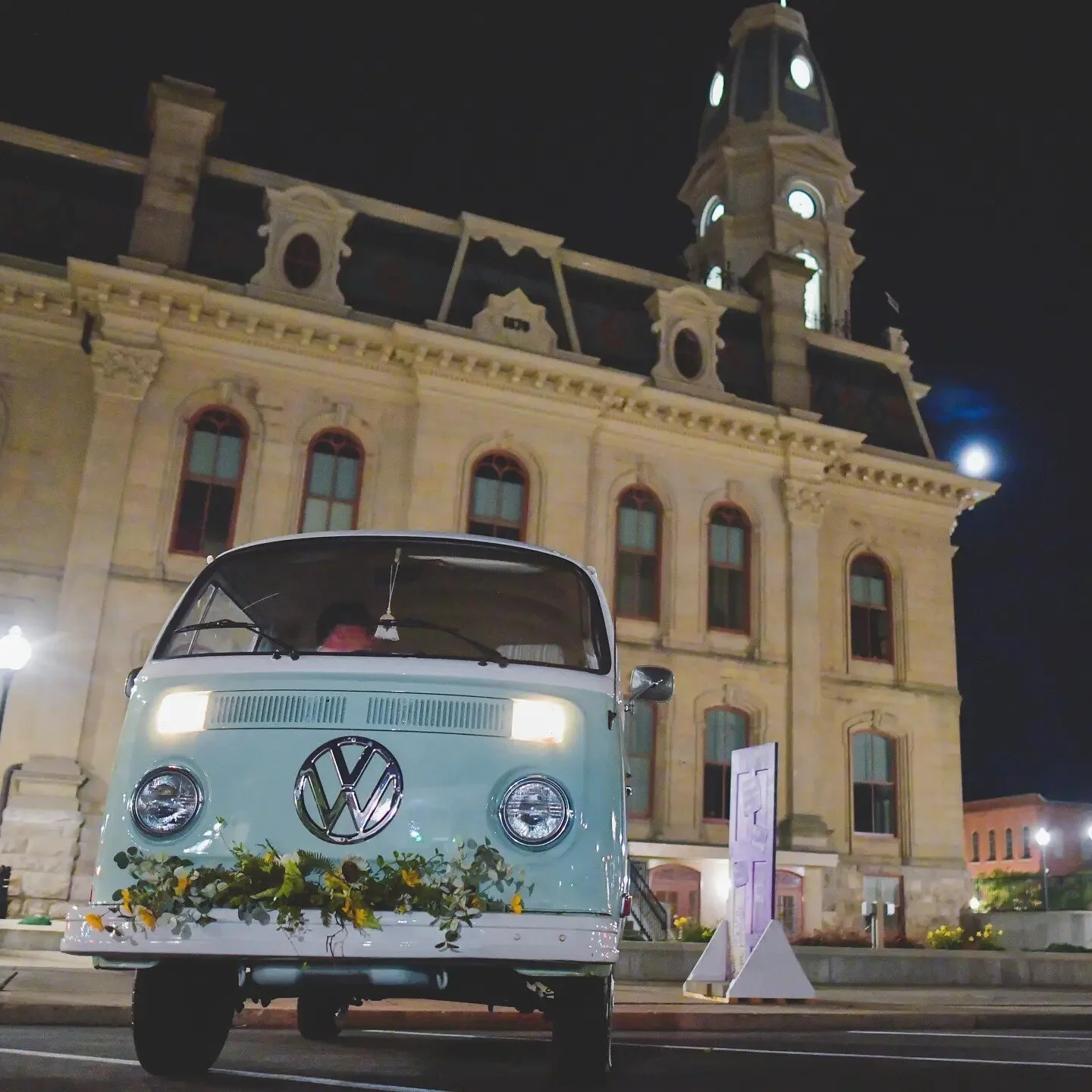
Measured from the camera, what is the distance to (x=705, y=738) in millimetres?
23828

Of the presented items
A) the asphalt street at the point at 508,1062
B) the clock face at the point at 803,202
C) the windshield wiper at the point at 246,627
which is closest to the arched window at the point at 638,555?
the clock face at the point at 803,202

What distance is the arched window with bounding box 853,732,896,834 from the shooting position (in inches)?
995

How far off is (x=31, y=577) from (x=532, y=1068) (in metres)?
16.9

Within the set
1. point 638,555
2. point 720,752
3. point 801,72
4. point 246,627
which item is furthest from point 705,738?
point 801,72

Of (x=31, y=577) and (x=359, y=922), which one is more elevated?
(x=31, y=577)

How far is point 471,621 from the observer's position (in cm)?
558

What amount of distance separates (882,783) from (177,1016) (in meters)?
23.3

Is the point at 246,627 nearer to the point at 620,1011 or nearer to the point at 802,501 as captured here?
the point at 620,1011

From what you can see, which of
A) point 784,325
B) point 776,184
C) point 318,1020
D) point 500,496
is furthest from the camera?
point 776,184

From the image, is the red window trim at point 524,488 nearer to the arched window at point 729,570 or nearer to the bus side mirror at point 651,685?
the arched window at point 729,570

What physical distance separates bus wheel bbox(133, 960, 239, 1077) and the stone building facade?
49.1ft

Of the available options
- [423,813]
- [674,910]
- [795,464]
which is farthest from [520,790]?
[795,464]

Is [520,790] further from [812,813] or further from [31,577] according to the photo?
[812,813]

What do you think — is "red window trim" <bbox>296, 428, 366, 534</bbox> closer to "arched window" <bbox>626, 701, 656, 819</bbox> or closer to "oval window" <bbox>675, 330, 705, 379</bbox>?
"arched window" <bbox>626, 701, 656, 819</bbox>
